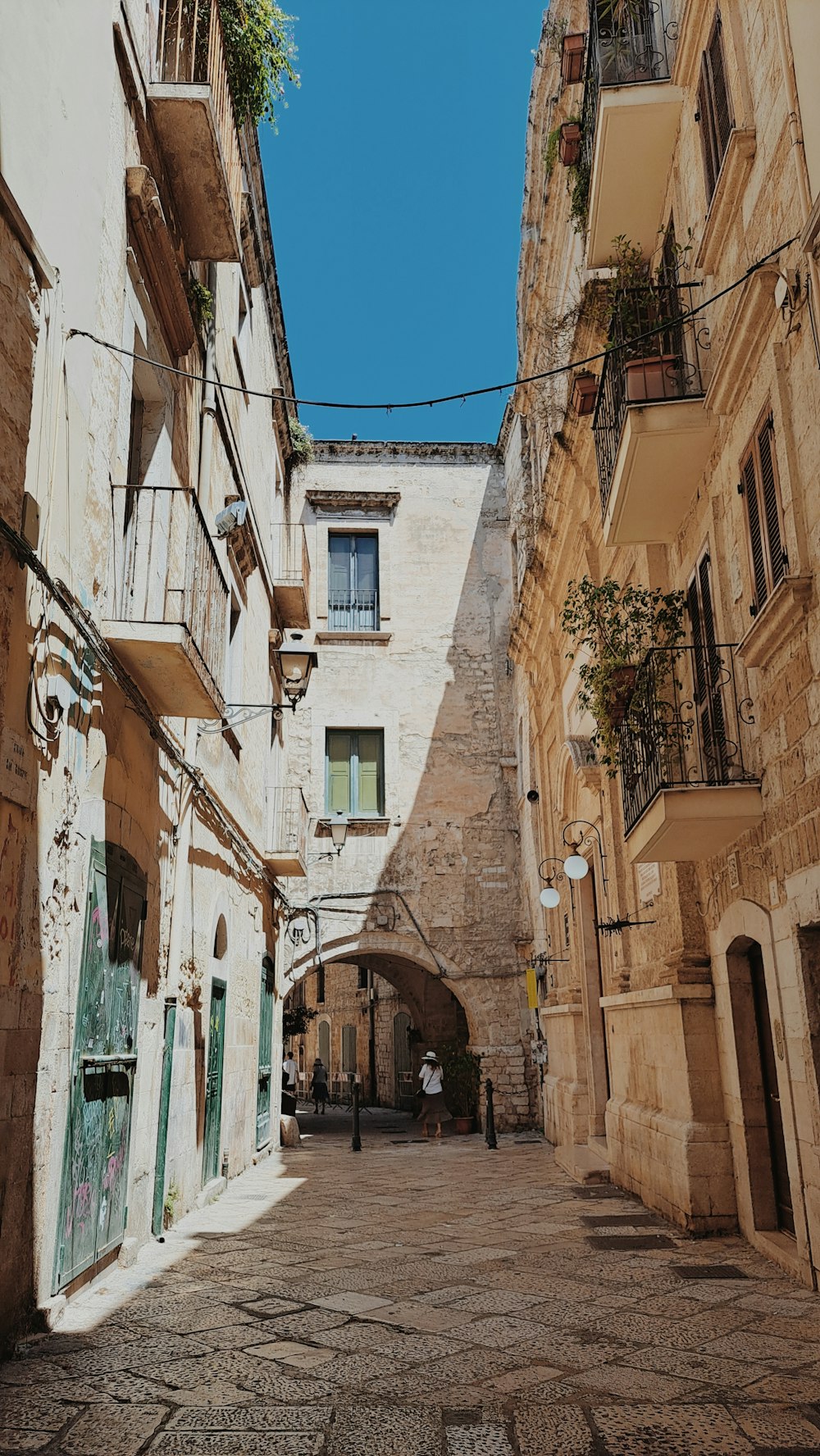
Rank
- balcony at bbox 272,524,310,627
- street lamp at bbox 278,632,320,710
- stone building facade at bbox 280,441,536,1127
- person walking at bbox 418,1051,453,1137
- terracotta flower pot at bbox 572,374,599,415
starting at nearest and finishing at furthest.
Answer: terracotta flower pot at bbox 572,374,599,415
street lamp at bbox 278,632,320,710
balcony at bbox 272,524,310,627
person walking at bbox 418,1051,453,1137
stone building facade at bbox 280,441,536,1127

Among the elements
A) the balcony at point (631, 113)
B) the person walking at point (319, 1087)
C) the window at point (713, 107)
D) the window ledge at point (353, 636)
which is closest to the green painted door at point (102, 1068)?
the window at point (713, 107)

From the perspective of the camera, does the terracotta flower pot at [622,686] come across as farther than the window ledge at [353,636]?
No

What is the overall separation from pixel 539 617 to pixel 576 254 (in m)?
4.82

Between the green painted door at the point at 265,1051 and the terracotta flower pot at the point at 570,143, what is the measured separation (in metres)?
10.2

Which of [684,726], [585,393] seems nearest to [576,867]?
[684,726]

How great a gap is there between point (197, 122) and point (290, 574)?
29.7 ft

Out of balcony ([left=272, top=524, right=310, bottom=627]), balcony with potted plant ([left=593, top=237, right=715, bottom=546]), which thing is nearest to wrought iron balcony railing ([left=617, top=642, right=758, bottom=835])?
balcony with potted plant ([left=593, top=237, right=715, bottom=546])

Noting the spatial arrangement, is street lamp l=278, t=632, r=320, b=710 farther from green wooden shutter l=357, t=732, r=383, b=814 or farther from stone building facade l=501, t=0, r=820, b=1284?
green wooden shutter l=357, t=732, r=383, b=814

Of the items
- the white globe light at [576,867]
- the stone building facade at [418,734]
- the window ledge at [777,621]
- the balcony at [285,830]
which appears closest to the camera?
the window ledge at [777,621]

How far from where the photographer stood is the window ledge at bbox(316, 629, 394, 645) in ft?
63.0

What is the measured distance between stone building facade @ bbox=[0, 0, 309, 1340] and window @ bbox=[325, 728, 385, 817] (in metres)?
7.21

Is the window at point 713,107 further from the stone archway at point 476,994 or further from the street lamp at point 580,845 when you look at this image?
the stone archway at point 476,994

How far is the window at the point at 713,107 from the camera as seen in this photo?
6.85 meters

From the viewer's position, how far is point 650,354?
25.9 feet
